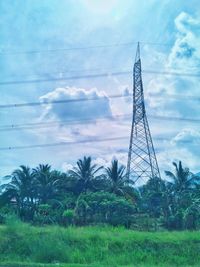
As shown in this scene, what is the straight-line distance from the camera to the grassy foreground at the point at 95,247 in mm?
31359

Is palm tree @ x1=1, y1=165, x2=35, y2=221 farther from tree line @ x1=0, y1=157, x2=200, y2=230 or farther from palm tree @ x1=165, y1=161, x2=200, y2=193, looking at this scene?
palm tree @ x1=165, y1=161, x2=200, y2=193

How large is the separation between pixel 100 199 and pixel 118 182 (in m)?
7.56

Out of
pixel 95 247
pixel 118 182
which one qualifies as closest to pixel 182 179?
pixel 118 182

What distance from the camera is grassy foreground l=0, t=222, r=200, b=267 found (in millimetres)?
31359

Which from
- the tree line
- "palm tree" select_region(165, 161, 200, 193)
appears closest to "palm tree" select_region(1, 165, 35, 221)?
the tree line

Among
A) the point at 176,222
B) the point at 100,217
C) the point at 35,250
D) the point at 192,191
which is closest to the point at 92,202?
the point at 100,217

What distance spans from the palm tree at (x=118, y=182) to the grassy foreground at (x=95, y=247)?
2348 centimetres

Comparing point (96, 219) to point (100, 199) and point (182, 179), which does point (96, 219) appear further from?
point (182, 179)

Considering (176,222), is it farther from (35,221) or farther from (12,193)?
(12,193)

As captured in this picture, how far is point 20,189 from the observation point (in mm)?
58656

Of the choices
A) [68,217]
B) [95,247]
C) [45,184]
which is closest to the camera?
[95,247]

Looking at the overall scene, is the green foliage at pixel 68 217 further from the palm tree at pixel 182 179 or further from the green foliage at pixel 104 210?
the palm tree at pixel 182 179

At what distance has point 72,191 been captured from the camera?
6259 cm

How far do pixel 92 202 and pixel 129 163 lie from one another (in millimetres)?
6450
